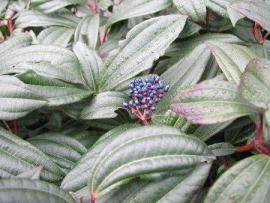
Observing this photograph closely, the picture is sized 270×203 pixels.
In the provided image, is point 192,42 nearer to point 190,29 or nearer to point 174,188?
point 190,29

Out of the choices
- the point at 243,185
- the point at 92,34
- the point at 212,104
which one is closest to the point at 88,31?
the point at 92,34

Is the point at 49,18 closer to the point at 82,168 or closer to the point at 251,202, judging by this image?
the point at 82,168

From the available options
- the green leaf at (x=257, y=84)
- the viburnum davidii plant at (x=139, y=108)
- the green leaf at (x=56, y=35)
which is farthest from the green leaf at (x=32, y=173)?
the green leaf at (x=56, y=35)

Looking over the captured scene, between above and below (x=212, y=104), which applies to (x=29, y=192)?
below

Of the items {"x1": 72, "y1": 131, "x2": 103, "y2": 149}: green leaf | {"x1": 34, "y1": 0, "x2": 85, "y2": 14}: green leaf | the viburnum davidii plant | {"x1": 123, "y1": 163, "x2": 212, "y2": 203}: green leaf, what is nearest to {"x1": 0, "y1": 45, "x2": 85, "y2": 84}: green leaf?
the viburnum davidii plant

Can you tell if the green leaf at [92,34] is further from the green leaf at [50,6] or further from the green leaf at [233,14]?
the green leaf at [233,14]
